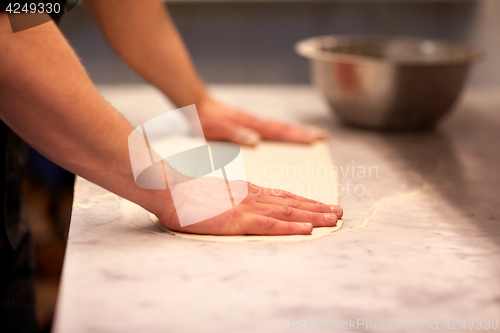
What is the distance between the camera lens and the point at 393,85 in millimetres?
890

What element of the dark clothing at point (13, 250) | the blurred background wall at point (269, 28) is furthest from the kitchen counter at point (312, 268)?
the blurred background wall at point (269, 28)

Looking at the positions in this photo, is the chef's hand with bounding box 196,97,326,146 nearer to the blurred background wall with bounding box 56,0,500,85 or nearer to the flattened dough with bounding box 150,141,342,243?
the flattened dough with bounding box 150,141,342,243

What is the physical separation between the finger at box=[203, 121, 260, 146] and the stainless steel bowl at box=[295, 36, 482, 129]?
0.72 feet

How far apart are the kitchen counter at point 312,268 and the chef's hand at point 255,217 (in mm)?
26

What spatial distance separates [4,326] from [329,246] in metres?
0.54

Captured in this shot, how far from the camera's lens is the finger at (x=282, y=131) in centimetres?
95

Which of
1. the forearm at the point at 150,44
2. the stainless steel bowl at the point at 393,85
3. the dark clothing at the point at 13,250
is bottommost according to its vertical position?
the dark clothing at the point at 13,250

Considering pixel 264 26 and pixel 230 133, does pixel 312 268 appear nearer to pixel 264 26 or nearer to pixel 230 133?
pixel 230 133

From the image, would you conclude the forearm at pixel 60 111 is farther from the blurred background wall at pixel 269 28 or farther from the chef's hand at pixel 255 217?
the blurred background wall at pixel 269 28

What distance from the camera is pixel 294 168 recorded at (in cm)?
80

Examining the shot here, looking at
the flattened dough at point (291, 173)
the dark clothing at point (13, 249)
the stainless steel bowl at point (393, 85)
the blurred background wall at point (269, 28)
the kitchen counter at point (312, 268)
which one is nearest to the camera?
the kitchen counter at point (312, 268)

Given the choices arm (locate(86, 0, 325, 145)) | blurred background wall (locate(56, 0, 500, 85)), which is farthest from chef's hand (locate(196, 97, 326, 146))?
blurred background wall (locate(56, 0, 500, 85))

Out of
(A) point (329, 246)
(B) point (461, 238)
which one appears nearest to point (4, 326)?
(A) point (329, 246)

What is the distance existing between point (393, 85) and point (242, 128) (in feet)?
1.12
